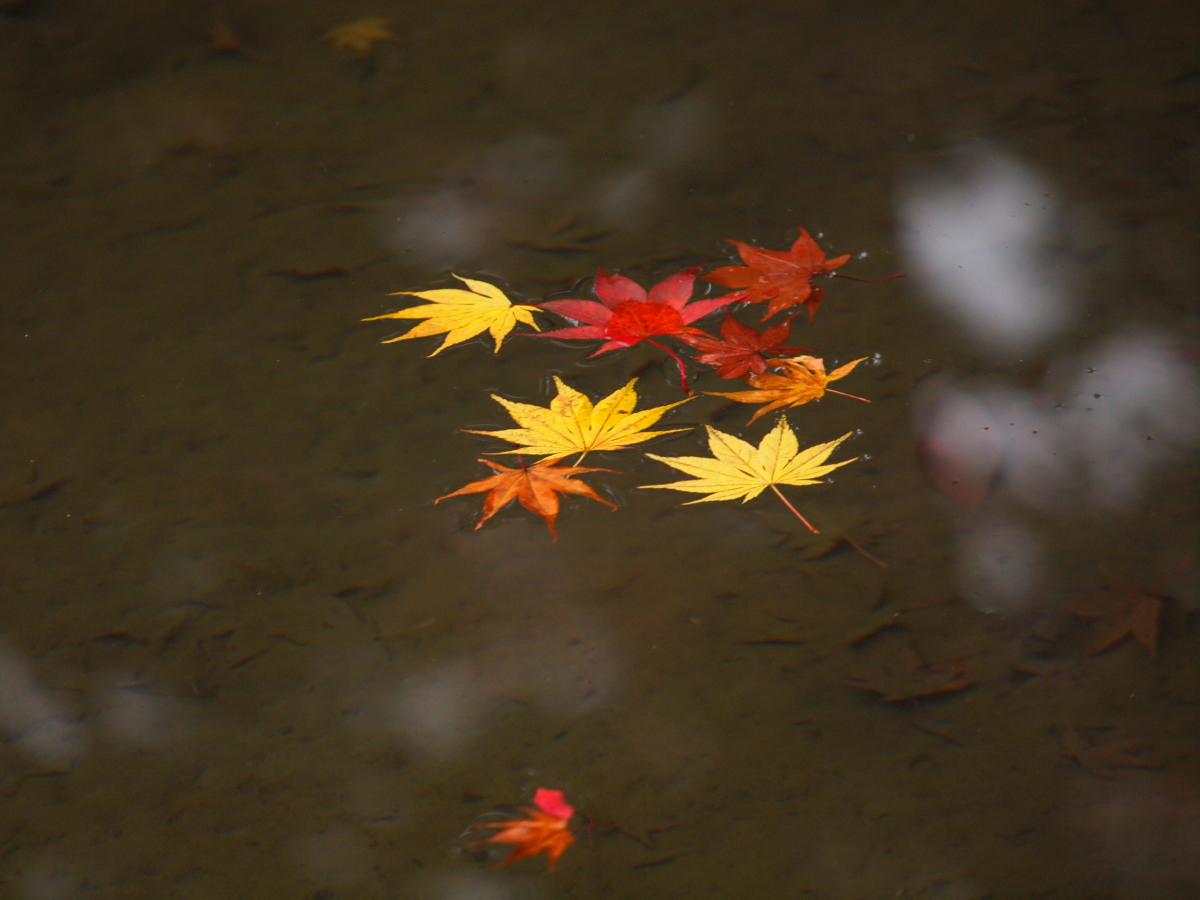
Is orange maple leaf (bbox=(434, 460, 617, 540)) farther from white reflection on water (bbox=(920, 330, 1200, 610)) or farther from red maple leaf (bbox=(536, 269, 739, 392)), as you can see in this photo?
white reflection on water (bbox=(920, 330, 1200, 610))

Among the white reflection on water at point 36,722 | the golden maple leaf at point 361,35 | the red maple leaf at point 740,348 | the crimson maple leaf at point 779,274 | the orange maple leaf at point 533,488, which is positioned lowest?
the white reflection on water at point 36,722

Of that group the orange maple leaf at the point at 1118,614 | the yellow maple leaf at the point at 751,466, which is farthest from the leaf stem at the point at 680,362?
the orange maple leaf at the point at 1118,614

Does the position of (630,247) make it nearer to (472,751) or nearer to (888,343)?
(888,343)

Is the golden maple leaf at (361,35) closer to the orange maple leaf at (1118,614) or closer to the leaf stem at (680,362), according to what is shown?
the leaf stem at (680,362)

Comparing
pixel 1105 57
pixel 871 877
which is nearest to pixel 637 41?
pixel 1105 57

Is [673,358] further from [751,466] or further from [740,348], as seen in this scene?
[751,466]

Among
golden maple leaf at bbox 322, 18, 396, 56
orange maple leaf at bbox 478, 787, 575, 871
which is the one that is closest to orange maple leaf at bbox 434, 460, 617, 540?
orange maple leaf at bbox 478, 787, 575, 871
